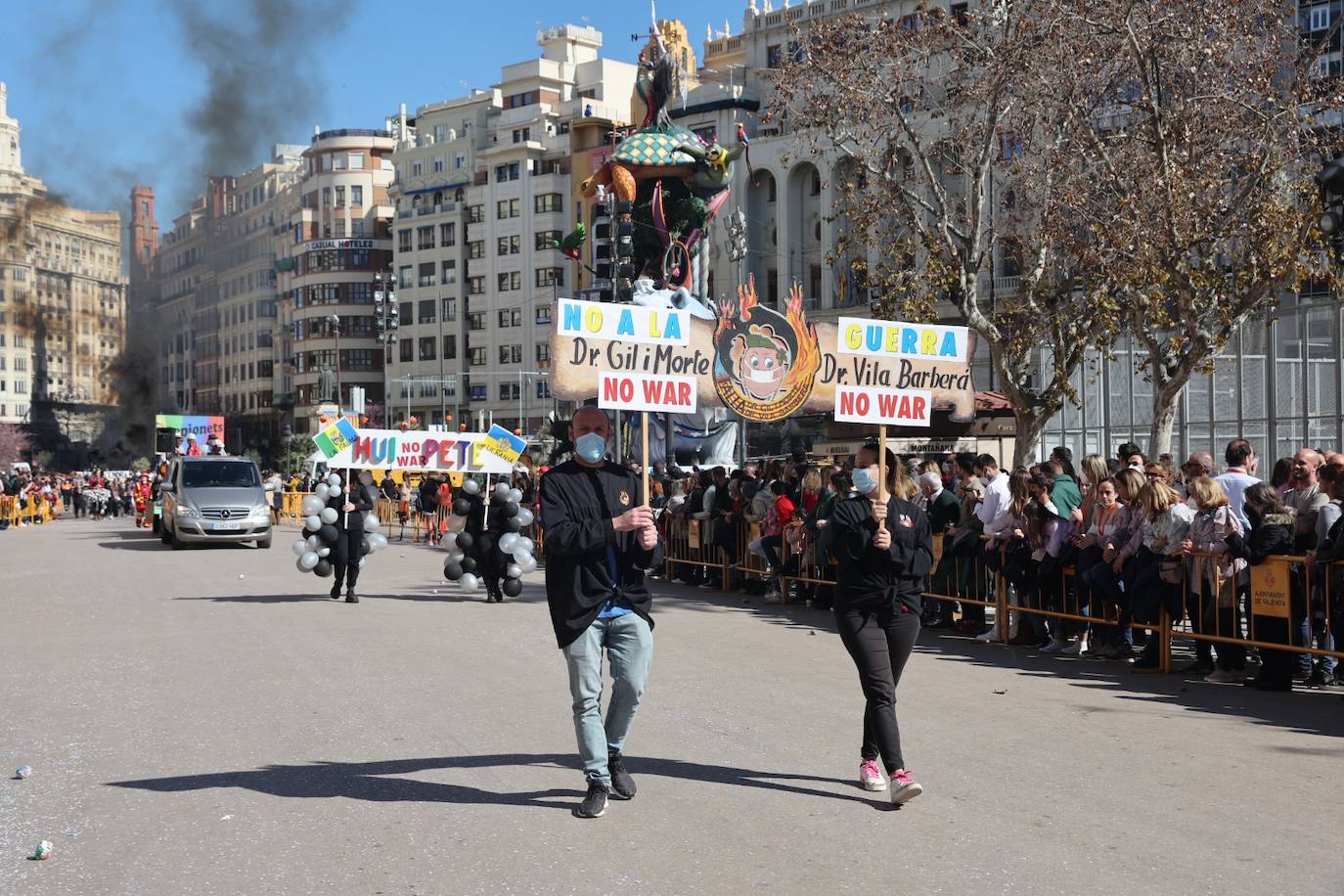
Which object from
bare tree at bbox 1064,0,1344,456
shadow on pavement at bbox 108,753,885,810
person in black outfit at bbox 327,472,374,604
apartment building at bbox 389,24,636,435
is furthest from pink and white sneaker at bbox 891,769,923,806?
apartment building at bbox 389,24,636,435

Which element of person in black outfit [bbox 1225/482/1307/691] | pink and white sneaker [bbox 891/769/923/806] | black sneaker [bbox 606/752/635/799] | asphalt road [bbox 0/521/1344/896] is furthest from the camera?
person in black outfit [bbox 1225/482/1307/691]

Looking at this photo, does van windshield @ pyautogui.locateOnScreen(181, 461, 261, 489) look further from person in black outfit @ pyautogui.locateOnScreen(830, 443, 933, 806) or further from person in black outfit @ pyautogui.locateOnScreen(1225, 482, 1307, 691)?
person in black outfit @ pyautogui.locateOnScreen(830, 443, 933, 806)

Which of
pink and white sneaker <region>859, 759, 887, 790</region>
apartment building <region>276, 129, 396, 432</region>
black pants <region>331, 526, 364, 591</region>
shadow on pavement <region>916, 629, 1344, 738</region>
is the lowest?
shadow on pavement <region>916, 629, 1344, 738</region>

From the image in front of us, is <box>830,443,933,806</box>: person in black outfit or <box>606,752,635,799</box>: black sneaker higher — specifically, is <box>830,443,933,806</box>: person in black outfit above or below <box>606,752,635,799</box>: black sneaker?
above

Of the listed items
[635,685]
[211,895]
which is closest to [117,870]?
[211,895]

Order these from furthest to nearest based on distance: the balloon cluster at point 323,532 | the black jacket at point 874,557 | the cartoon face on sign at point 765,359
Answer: the cartoon face on sign at point 765,359 < the balloon cluster at point 323,532 < the black jacket at point 874,557

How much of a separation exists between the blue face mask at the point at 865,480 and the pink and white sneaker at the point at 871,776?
1362mm

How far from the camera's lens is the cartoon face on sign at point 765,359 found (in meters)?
22.7

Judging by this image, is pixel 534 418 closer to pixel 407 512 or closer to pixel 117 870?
pixel 407 512

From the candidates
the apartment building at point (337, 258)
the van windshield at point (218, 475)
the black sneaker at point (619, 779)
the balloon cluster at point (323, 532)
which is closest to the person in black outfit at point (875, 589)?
the black sneaker at point (619, 779)

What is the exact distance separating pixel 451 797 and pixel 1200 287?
15.3m

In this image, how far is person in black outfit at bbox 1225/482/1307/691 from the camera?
11.2 m

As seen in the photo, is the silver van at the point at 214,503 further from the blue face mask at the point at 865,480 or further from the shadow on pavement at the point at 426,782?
the blue face mask at the point at 865,480

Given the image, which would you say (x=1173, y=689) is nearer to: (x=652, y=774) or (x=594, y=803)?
(x=652, y=774)
